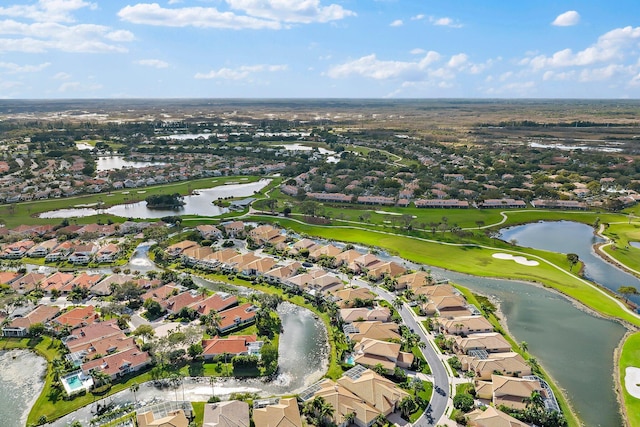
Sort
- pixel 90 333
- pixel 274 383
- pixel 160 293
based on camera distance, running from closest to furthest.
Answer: pixel 274 383
pixel 90 333
pixel 160 293

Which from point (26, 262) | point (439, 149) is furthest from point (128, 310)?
point (439, 149)

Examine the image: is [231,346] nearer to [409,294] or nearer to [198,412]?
[198,412]

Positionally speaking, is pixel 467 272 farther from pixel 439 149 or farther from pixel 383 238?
pixel 439 149

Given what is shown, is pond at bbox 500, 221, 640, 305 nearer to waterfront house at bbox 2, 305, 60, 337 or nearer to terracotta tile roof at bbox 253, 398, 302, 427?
terracotta tile roof at bbox 253, 398, 302, 427

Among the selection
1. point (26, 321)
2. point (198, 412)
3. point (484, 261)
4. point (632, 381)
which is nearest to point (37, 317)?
point (26, 321)

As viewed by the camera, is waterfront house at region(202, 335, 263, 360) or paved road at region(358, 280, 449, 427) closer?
paved road at region(358, 280, 449, 427)

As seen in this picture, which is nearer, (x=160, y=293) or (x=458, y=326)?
(x=458, y=326)

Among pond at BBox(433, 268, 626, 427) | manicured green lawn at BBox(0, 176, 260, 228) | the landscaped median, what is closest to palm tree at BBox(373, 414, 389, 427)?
pond at BBox(433, 268, 626, 427)
